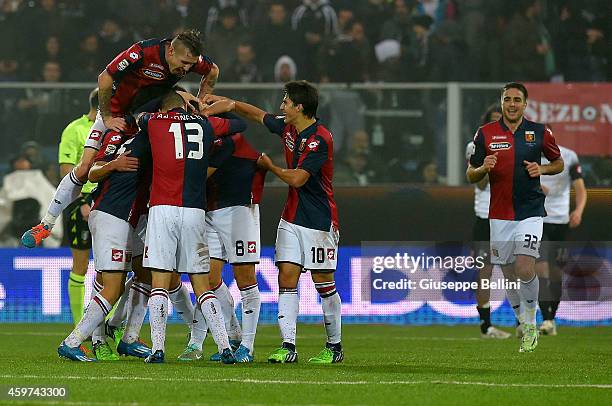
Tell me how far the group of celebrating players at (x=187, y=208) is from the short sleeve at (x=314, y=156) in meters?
0.01

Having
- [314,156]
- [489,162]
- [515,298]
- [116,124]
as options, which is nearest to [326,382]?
[314,156]

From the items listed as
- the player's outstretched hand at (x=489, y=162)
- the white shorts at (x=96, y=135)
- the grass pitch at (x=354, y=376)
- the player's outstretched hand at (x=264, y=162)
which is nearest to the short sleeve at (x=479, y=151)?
the player's outstretched hand at (x=489, y=162)

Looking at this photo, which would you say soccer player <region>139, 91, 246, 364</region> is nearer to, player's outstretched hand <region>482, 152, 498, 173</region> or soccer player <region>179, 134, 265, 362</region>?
soccer player <region>179, 134, 265, 362</region>

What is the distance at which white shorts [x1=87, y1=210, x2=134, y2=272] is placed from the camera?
952 cm

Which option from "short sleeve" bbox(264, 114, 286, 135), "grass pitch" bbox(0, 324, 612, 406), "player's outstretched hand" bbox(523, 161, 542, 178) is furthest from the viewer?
"player's outstretched hand" bbox(523, 161, 542, 178)

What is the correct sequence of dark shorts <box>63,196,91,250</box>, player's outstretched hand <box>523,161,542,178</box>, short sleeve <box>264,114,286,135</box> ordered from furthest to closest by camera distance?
dark shorts <box>63,196,91,250</box> → player's outstretched hand <box>523,161,542,178</box> → short sleeve <box>264,114,286,135</box>

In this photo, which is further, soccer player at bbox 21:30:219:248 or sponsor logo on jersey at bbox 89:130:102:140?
sponsor logo on jersey at bbox 89:130:102:140

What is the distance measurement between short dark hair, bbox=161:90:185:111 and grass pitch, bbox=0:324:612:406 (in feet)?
6.42

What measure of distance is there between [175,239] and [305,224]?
1.05 metres

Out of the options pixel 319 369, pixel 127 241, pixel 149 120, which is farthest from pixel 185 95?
pixel 319 369

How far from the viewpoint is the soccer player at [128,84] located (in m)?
9.81

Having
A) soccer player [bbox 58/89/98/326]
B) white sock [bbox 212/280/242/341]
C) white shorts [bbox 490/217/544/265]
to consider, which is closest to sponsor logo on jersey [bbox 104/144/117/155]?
white sock [bbox 212/280/242/341]

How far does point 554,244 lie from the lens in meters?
14.6

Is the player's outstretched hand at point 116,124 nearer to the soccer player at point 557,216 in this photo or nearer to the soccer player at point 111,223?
the soccer player at point 111,223
